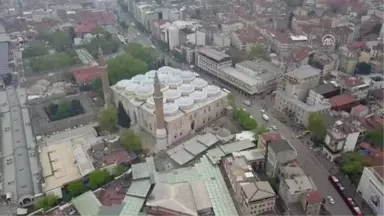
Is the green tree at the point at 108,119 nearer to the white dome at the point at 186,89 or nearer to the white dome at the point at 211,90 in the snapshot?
the white dome at the point at 186,89

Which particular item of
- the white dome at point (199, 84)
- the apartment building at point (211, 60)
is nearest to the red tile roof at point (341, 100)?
the white dome at point (199, 84)

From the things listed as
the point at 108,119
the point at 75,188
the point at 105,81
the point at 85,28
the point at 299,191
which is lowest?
the point at 75,188

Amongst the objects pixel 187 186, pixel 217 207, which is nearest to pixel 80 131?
pixel 187 186

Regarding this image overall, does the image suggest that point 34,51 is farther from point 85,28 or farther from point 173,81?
point 173,81

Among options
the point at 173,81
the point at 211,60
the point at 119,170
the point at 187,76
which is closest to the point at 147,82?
the point at 173,81

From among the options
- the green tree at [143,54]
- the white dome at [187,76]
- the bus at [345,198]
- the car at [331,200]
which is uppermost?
the white dome at [187,76]

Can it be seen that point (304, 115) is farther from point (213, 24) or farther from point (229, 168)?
point (213, 24)

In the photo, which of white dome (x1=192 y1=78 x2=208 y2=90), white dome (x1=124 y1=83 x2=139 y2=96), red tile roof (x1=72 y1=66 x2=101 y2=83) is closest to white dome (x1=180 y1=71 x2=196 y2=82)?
white dome (x1=192 y1=78 x2=208 y2=90)
